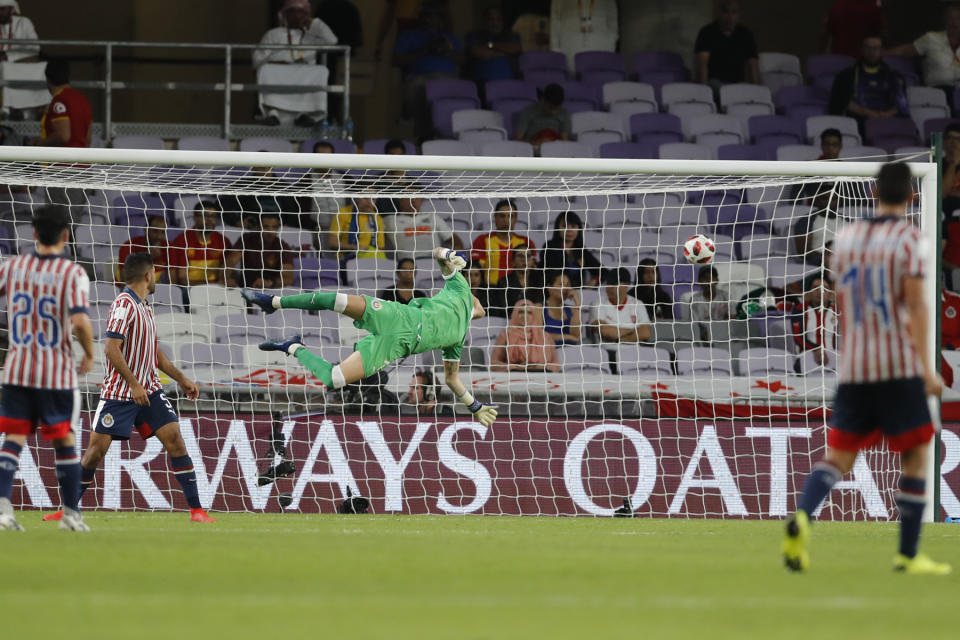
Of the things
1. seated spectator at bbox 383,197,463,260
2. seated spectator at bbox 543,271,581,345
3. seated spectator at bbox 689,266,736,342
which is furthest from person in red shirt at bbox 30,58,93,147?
seated spectator at bbox 689,266,736,342

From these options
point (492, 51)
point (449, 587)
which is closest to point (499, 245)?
point (492, 51)

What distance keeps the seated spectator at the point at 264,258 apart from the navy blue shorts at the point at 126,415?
295 centimetres

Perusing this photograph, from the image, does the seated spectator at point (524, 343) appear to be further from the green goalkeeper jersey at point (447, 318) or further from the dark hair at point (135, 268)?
the dark hair at point (135, 268)

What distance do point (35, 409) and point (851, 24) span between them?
43.3 ft

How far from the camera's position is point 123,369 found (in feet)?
30.3

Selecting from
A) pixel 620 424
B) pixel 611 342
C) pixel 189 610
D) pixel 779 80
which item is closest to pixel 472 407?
pixel 620 424

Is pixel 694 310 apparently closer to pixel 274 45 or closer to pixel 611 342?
pixel 611 342

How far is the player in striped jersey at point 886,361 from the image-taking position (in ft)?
18.7

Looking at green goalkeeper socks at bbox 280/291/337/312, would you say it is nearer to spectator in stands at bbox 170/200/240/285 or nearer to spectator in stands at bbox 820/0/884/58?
spectator in stands at bbox 170/200/240/285

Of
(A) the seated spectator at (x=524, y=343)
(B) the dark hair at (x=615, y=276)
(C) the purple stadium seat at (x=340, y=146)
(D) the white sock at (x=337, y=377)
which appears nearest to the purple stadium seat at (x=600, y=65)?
(C) the purple stadium seat at (x=340, y=146)

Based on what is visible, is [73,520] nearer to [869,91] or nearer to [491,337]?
[491,337]

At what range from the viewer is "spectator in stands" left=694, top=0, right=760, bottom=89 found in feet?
55.0

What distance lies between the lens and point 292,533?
7.98 meters

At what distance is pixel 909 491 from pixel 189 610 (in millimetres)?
3198
